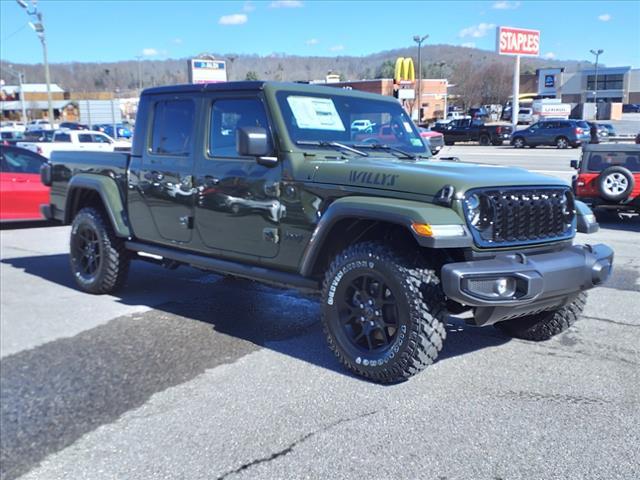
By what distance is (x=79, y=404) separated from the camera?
4.00 meters

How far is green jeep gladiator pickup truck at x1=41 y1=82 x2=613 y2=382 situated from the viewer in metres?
3.86

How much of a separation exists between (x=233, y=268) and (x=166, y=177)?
1143mm

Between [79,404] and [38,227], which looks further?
[38,227]

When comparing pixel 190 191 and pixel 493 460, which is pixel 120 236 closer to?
pixel 190 191

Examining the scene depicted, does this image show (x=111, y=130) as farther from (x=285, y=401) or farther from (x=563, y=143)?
(x=285, y=401)

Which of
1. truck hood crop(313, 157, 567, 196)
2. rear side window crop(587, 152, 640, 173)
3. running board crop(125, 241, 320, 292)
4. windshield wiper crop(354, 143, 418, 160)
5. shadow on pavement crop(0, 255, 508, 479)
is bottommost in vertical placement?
shadow on pavement crop(0, 255, 508, 479)

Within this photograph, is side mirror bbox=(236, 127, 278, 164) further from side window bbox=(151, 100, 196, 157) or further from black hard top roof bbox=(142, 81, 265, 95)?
side window bbox=(151, 100, 196, 157)

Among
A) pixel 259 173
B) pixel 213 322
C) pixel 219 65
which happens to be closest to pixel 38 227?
pixel 213 322

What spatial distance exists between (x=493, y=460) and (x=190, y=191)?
330 cm

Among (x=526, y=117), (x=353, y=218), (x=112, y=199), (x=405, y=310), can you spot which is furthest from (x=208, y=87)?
(x=526, y=117)

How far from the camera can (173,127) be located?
224 inches

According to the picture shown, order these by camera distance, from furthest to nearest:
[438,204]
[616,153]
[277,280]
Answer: [616,153] < [277,280] < [438,204]

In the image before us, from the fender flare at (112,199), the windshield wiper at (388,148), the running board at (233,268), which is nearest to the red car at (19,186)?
the fender flare at (112,199)

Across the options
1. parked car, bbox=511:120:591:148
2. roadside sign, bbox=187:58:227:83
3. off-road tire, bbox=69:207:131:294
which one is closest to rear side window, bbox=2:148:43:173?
off-road tire, bbox=69:207:131:294
